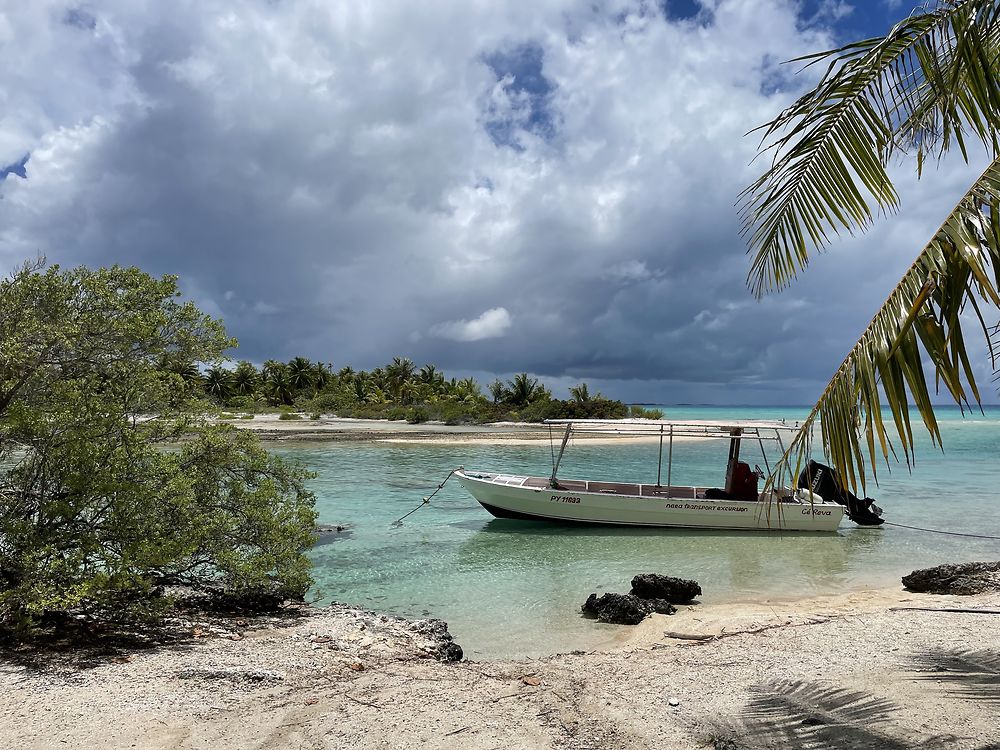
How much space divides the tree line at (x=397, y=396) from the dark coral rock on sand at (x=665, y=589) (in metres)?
51.0

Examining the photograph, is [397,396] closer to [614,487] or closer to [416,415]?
[416,415]

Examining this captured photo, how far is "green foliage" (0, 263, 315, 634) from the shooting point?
571 centimetres

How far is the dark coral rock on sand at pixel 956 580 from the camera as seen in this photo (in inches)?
357

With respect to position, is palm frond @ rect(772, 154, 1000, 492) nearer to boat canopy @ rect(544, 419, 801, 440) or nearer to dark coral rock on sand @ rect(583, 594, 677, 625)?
dark coral rock on sand @ rect(583, 594, 677, 625)

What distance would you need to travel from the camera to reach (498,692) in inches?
199

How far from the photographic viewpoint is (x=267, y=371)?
269ft

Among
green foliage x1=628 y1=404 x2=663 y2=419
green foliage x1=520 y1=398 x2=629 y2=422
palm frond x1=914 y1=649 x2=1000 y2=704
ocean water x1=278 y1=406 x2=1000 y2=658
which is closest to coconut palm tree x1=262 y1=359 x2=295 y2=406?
green foliage x1=520 y1=398 x2=629 y2=422

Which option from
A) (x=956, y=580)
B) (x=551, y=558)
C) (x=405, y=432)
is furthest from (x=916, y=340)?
(x=405, y=432)

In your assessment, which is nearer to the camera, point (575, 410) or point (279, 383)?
point (575, 410)

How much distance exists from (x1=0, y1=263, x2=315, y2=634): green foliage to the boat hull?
8.08 meters

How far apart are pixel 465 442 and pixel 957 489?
90.4 ft

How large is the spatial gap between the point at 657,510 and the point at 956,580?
6.23 meters

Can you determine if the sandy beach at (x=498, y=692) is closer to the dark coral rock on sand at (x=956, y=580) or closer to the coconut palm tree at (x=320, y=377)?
the dark coral rock on sand at (x=956, y=580)

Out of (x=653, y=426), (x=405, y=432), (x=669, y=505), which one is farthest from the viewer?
(x=405, y=432)
